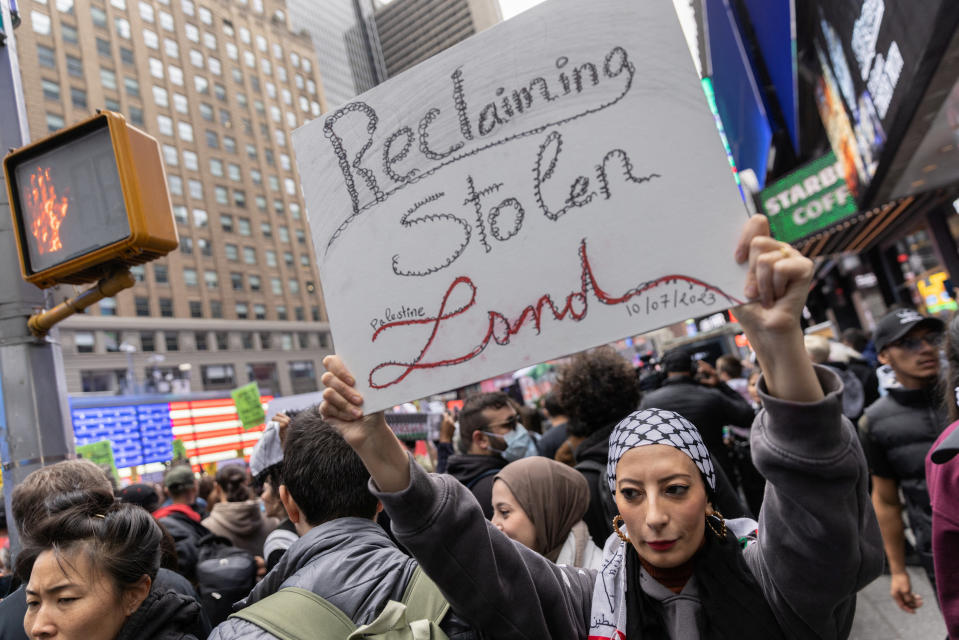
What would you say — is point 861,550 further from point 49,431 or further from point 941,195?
point 941,195

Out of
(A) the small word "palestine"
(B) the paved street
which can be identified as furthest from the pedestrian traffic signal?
(B) the paved street

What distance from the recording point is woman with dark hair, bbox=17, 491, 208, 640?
6.06ft

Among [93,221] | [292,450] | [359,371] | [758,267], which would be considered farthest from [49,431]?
[758,267]

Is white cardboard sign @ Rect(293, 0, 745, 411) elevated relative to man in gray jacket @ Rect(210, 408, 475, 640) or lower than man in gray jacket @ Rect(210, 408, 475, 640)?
elevated

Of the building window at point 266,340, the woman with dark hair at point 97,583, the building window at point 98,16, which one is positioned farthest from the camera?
the building window at point 266,340

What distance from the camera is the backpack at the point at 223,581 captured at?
10.2ft

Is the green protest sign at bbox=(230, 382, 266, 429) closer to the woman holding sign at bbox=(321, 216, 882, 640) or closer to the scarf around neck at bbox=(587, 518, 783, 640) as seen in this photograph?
the woman holding sign at bbox=(321, 216, 882, 640)

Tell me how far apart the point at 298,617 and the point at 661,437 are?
1041mm

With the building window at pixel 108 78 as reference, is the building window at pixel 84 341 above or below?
below

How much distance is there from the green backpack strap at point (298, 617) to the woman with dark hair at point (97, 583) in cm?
55

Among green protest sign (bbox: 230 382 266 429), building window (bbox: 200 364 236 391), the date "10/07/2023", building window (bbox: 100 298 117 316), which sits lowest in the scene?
the date "10/07/2023"

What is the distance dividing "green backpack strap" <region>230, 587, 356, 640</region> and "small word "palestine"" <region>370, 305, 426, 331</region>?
738mm

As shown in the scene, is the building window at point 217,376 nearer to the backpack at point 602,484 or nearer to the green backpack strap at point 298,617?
the backpack at point 602,484

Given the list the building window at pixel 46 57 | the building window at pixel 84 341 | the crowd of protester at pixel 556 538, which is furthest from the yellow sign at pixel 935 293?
the building window at pixel 46 57
